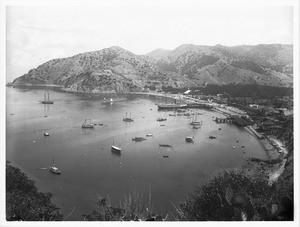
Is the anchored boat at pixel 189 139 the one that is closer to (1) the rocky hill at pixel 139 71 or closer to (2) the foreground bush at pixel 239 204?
(2) the foreground bush at pixel 239 204

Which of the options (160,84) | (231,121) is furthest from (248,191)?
(160,84)

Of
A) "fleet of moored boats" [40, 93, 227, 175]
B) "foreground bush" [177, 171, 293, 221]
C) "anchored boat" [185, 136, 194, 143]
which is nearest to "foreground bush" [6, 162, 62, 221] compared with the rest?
"foreground bush" [177, 171, 293, 221]

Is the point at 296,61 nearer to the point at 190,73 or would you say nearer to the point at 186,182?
the point at 186,182

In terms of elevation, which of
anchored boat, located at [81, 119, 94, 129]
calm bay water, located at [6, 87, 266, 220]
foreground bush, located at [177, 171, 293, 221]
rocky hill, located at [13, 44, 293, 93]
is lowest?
calm bay water, located at [6, 87, 266, 220]

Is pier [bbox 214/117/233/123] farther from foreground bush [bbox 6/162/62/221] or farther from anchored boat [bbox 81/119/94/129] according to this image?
foreground bush [bbox 6/162/62/221]

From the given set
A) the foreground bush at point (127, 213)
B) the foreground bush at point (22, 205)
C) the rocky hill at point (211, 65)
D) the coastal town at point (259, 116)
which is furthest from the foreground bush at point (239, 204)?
the rocky hill at point (211, 65)
